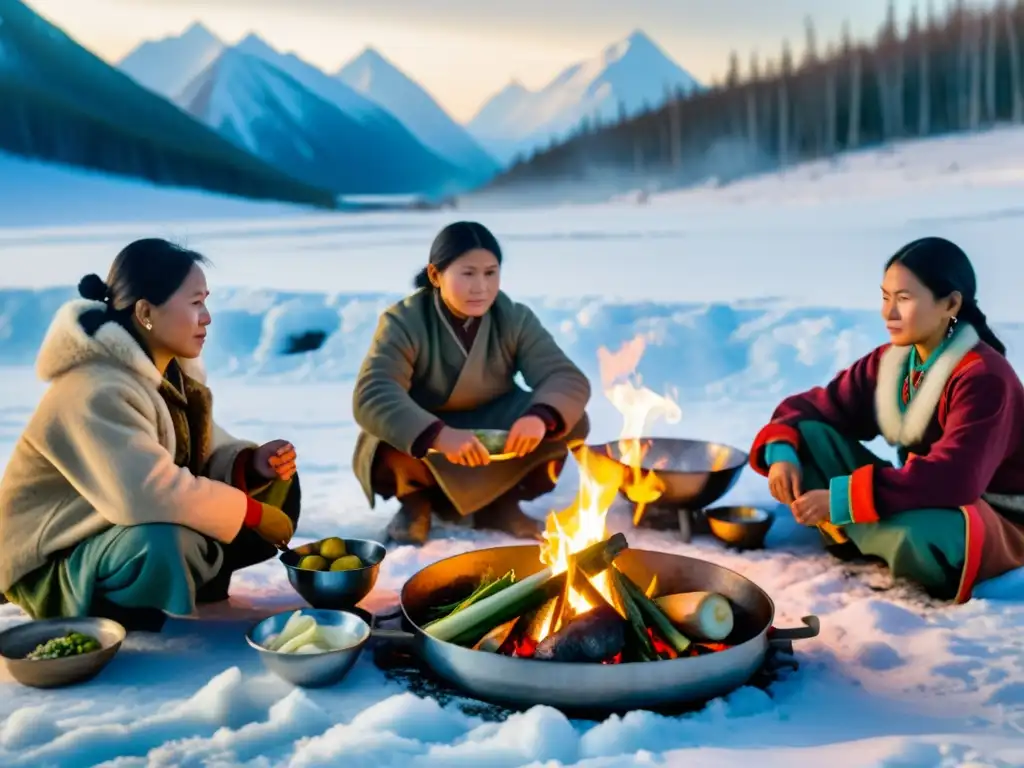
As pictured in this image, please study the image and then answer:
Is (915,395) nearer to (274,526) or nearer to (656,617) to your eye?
(656,617)

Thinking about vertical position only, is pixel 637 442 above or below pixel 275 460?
below

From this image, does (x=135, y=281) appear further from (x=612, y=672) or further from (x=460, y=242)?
(x=612, y=672)

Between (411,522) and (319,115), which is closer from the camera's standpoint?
(411,522)

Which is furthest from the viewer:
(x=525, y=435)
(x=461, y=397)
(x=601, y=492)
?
(x=461, y=397)

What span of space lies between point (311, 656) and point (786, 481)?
71.0 inches

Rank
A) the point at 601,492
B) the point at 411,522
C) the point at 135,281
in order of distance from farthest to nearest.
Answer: the point at 411,522 → the point at 601,492 → the point at 135,281

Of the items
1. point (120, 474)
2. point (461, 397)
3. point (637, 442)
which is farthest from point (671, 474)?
point (120, 474)

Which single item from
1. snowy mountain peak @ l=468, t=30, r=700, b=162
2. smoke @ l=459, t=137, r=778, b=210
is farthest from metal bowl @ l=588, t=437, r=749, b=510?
smoke @ l=459, t=137, r=778, b=210

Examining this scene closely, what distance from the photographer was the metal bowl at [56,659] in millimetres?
2510

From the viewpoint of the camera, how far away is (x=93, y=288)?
2.81 m

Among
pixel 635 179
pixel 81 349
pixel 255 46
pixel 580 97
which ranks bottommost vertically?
pixel 81 349

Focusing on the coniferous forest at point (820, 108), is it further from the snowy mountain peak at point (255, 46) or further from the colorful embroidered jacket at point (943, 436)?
the colorful embroidered jacket at point (943, 436)

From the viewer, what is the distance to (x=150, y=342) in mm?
2844

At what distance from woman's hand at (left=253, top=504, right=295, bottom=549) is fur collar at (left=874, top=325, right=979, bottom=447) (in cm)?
→ 219
